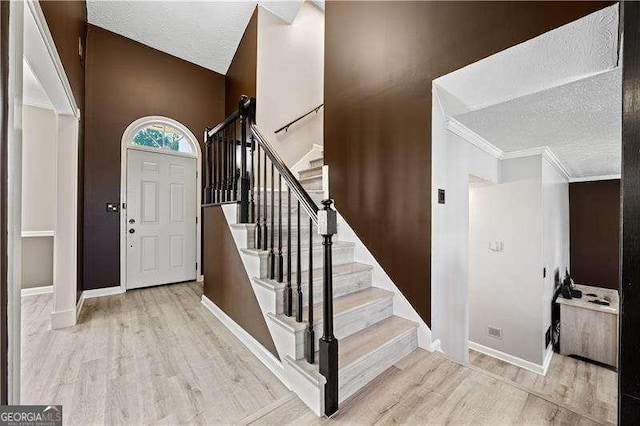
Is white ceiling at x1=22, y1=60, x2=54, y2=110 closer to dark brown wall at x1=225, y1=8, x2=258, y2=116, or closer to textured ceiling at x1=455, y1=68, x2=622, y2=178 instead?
dark brown wall at x1=225, y1=8, x2=258, y2=116

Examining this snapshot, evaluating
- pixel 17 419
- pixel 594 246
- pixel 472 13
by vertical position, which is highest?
pixel 472 13

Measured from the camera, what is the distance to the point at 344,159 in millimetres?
2963

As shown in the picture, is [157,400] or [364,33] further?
[364,33]

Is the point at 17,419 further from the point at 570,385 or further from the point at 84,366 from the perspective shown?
the point at 570,385

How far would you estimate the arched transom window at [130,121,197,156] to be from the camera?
163 inches

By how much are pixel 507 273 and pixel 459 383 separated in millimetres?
2571

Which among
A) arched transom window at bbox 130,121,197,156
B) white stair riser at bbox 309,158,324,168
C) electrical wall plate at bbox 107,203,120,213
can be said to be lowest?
electrical wall plate at bbox 107,203,120,213

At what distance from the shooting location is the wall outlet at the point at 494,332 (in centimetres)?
380

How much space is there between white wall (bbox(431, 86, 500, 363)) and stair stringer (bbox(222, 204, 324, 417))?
1.16 metres

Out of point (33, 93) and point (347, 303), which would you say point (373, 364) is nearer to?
point (347, 303)

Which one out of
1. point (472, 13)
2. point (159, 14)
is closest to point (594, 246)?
point (472, 13)

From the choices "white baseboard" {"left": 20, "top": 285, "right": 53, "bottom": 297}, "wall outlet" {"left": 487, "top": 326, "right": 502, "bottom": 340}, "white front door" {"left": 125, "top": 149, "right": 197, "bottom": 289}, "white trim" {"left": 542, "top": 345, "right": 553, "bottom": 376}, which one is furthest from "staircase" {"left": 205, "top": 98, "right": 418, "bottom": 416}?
"white baseboard" {"left": 20, "top": 285, "right": 53, "bottom": 297}

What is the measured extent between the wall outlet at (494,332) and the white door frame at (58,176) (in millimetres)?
4673

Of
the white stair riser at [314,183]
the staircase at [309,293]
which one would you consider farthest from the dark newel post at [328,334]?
the white stair riser at [314,183]
